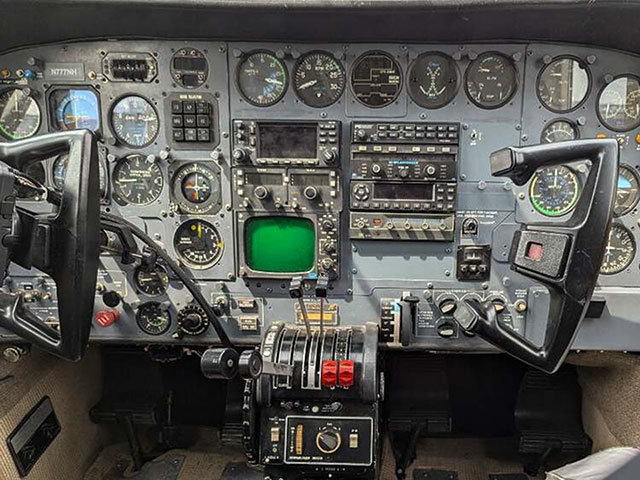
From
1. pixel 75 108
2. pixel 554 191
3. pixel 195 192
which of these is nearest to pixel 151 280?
pixel 195 192

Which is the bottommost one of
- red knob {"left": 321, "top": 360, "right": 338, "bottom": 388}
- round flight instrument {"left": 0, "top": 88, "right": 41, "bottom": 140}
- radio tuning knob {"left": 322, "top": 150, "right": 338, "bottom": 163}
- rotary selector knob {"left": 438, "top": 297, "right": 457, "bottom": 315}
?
red knob {"left": 321, "top": 360, "right": 338, "bottom": 388}

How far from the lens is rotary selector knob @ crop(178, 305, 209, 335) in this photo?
221cm

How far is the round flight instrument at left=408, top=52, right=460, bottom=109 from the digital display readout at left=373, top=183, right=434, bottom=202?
0.36 metres

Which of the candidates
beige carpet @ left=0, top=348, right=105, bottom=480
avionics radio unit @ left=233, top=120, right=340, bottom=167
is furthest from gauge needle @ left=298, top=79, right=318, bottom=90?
beige carpet @ left=0, top=348, right=105, bottom=480

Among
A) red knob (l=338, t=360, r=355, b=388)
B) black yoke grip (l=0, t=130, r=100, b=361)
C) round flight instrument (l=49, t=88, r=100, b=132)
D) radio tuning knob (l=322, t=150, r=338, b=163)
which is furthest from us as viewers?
round flight instrument (l=49, t=88, r=100, b=132)

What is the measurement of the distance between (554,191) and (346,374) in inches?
47.6

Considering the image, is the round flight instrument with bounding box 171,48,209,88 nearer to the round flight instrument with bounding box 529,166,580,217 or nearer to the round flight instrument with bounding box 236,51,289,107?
the round flight instrument with bounding box 236,51,289,107

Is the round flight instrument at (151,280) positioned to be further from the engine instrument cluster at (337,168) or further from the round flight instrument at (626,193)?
the round flight instrument at (626,193)

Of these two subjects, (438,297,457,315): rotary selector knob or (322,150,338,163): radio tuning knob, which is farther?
(322,150,338,163): radio tuning knob

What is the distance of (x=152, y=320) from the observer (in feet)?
7.54

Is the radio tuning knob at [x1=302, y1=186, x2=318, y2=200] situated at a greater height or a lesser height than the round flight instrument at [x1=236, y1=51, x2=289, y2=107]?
lesser

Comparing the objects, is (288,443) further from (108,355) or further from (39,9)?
(39,9)

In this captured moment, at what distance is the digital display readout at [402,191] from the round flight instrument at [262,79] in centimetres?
60

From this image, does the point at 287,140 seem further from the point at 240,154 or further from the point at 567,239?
the point at 567,239
